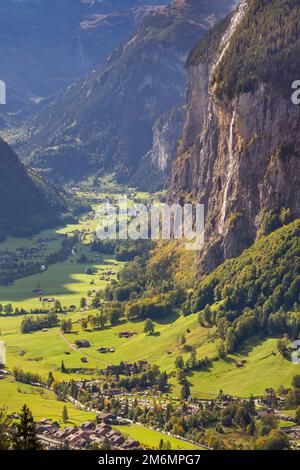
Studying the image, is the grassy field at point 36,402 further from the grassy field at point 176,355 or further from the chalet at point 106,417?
the grassy field at point 176,355

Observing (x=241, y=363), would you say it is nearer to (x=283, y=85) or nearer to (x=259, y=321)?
(x=259, y=321)

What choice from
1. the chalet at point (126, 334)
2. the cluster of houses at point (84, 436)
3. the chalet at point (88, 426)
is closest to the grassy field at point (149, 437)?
the cluster of houses at point (84, 436)

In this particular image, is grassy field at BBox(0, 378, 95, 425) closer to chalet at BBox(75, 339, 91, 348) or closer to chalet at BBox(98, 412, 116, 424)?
chalet at BBox(98, 412, 116, 424)

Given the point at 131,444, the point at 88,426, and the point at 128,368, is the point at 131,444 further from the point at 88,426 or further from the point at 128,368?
the point at 128,368

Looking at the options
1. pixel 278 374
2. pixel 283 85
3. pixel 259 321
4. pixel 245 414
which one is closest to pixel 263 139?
pixel 283 85

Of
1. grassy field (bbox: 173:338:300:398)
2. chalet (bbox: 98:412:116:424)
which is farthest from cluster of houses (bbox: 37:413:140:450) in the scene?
grassy field (bbox: 173:338:300:398)
